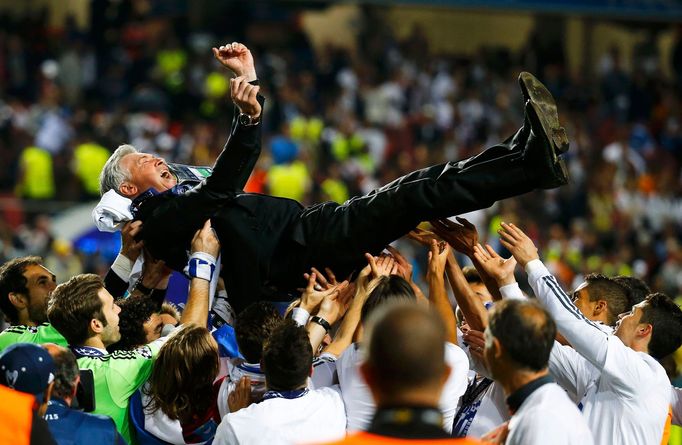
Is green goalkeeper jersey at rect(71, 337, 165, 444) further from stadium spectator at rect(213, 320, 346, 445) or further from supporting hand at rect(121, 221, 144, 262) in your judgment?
supporting hand at rect(121, 221, 144, 262)

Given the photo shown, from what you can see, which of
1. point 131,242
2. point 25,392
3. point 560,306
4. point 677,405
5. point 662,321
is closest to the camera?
point 25,392

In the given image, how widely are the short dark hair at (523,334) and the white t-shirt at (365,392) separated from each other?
80 centimetres

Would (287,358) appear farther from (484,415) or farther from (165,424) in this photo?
(484,415)

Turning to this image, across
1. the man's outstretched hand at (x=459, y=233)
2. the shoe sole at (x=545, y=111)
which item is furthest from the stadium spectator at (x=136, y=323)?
the shoe sole at (x=545, y=111)

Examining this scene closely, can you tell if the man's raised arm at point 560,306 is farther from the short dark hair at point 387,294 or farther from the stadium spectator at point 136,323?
the stadium spectator at point 136,323

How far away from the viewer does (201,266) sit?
5.53 metres

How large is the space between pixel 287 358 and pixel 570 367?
1.26 meters

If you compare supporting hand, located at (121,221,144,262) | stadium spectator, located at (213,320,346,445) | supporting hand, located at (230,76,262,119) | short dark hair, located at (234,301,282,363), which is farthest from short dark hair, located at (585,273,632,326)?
supporting hand, located at (121,221,144,262)

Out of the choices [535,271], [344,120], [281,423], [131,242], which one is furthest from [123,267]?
[344,120]

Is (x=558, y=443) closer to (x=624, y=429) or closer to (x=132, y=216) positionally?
(x=624, y=429)

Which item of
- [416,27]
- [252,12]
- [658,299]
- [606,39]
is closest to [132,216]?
[658,299]

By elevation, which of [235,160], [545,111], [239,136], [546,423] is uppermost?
[545,111]

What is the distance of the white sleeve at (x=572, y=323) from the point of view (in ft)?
14.9

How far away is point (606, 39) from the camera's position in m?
21.5
